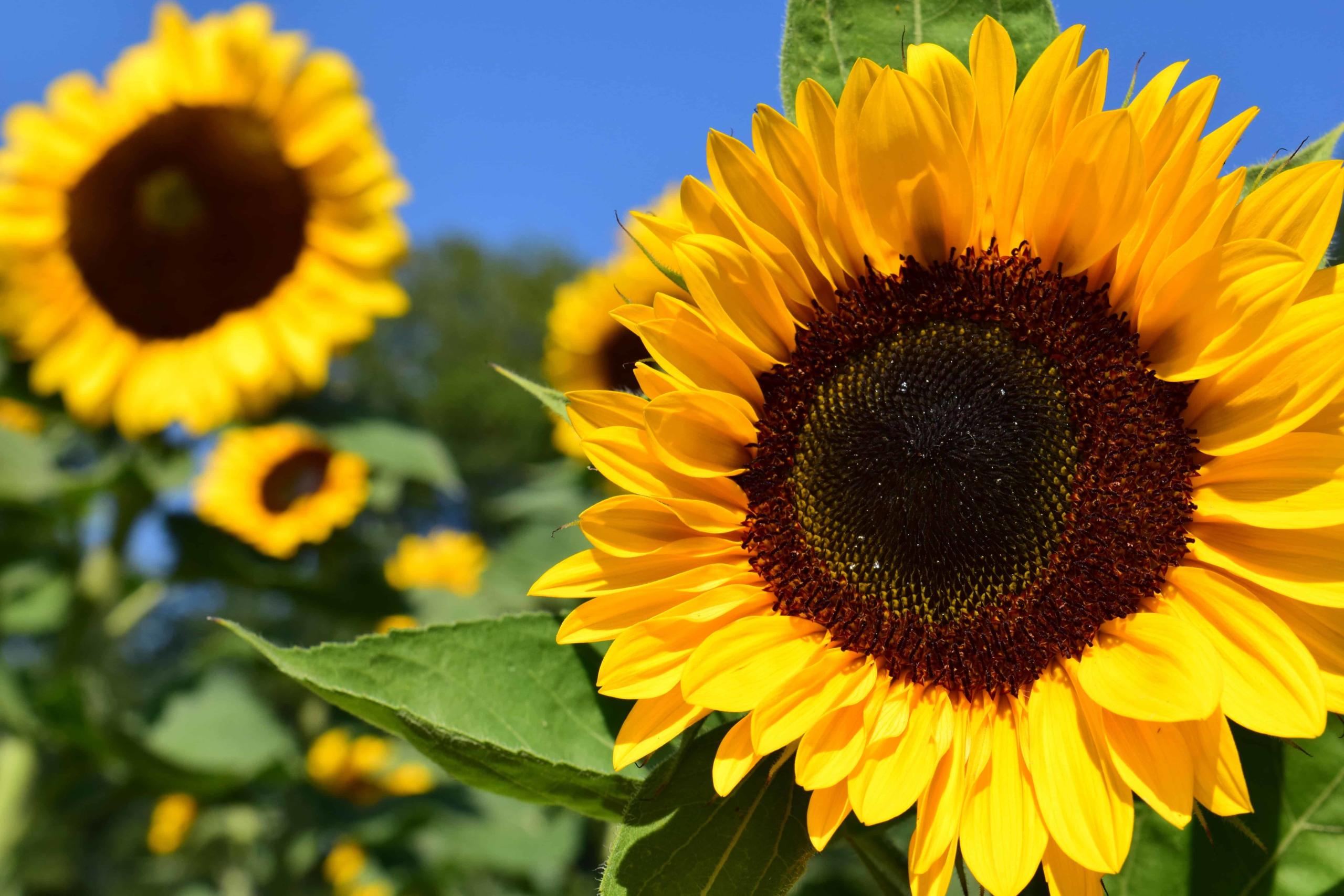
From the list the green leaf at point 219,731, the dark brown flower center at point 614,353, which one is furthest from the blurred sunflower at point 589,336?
the green leaf at point 219,731

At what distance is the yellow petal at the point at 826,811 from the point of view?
4.07ft

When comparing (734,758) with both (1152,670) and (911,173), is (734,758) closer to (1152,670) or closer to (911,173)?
(1152,670)

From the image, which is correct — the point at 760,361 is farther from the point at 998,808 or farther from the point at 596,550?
the point at 998,808

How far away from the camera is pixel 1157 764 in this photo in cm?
118

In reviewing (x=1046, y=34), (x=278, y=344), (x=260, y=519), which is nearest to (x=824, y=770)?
(x=1046, y=34)

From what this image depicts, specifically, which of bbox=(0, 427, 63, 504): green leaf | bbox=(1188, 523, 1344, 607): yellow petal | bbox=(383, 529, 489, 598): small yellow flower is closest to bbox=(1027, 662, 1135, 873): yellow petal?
bbox=(1188, 523, 1344, 607): yellow petal

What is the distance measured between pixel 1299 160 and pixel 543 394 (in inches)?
38.3

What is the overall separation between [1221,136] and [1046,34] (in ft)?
1.02

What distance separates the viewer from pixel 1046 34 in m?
1.40

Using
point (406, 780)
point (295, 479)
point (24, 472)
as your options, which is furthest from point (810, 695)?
point (406, 780)

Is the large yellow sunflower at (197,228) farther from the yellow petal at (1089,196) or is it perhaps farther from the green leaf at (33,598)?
the yellow petal at (1089,196)

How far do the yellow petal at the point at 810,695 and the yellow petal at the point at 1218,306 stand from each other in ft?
1.68

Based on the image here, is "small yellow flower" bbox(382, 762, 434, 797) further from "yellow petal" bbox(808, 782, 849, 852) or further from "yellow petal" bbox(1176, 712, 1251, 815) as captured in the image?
"yellow petal" bbox(1176, 712, 1251, 815)

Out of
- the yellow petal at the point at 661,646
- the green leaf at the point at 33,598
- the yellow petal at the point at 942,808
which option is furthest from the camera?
the green leaf at the point at 33,598
